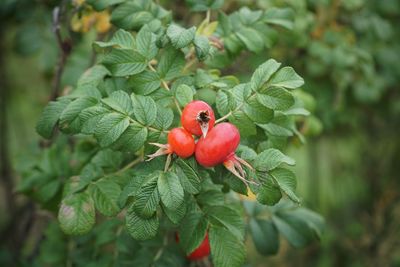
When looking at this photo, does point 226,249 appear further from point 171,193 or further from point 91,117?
point 91,117

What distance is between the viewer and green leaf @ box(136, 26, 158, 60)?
1.19 metres

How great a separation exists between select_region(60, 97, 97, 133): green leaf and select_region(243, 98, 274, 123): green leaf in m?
0.37

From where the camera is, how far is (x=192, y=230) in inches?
47.4

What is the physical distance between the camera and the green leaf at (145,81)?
1.18 meters

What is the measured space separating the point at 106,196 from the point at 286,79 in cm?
50

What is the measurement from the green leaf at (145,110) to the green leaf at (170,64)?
126 millimetres

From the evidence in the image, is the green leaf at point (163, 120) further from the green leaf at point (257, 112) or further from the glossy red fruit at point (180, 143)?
the green leaf at point (257, 112)

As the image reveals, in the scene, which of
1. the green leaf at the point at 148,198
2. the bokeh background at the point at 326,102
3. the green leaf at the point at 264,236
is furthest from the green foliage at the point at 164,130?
the green leaf at the point at 264,236

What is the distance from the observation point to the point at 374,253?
104 inches

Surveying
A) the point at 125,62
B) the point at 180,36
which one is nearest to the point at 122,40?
the point at 125,62

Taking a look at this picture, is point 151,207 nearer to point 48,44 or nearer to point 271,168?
point 271,168

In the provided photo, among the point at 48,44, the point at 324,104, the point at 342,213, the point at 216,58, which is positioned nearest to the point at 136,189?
the point at 216,58

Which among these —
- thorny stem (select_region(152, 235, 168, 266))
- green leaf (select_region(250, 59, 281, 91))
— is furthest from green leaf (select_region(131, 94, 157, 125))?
thorny stem (select_region(152, 235, 168, 266))

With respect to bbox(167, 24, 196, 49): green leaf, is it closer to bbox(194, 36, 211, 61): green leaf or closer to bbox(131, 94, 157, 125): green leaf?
bbox(194, 36, 211, 61): green leaf
